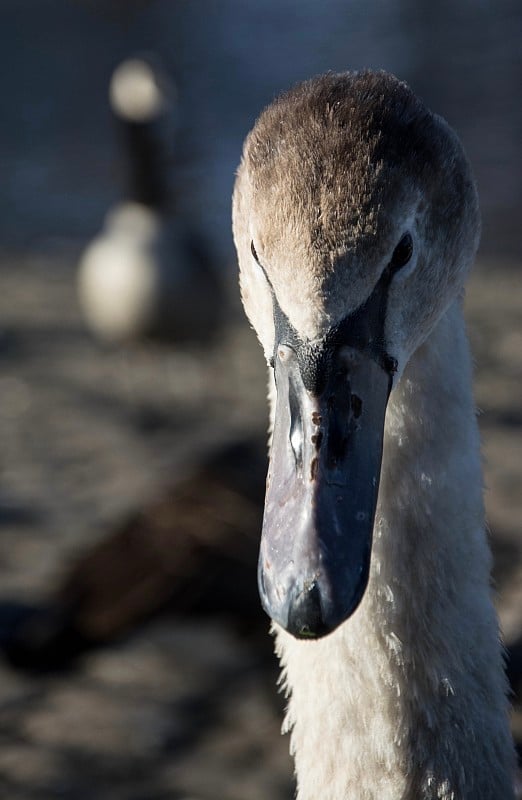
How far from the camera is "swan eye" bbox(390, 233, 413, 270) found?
1.72 m

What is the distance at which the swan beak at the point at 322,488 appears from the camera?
5.14 feet

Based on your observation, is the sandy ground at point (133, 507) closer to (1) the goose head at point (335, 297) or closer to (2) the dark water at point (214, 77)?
(2) the dark water at point (214, 77)

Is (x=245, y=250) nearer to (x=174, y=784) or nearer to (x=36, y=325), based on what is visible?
(x=174, y=784)

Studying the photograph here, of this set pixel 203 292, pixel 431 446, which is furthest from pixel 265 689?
pixel 203 292

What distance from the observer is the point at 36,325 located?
20.3ft

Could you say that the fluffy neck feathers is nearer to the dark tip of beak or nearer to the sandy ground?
the dark tip of beak

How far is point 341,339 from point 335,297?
2.5 inches

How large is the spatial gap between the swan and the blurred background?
44.7 inches

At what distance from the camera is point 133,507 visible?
4699 mm

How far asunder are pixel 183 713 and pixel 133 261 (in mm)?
2675

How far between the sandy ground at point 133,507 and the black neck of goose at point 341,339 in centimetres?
163

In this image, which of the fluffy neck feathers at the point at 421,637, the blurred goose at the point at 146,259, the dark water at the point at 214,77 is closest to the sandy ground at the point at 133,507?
the blurred goose at the point at 146,259

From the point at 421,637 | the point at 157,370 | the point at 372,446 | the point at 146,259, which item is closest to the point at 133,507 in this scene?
the point at 157,370

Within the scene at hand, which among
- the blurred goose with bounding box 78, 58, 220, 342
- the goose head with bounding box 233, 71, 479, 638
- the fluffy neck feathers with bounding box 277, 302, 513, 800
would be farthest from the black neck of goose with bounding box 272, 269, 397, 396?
the blurred goose with bounding box 78, 58, 220, 342
